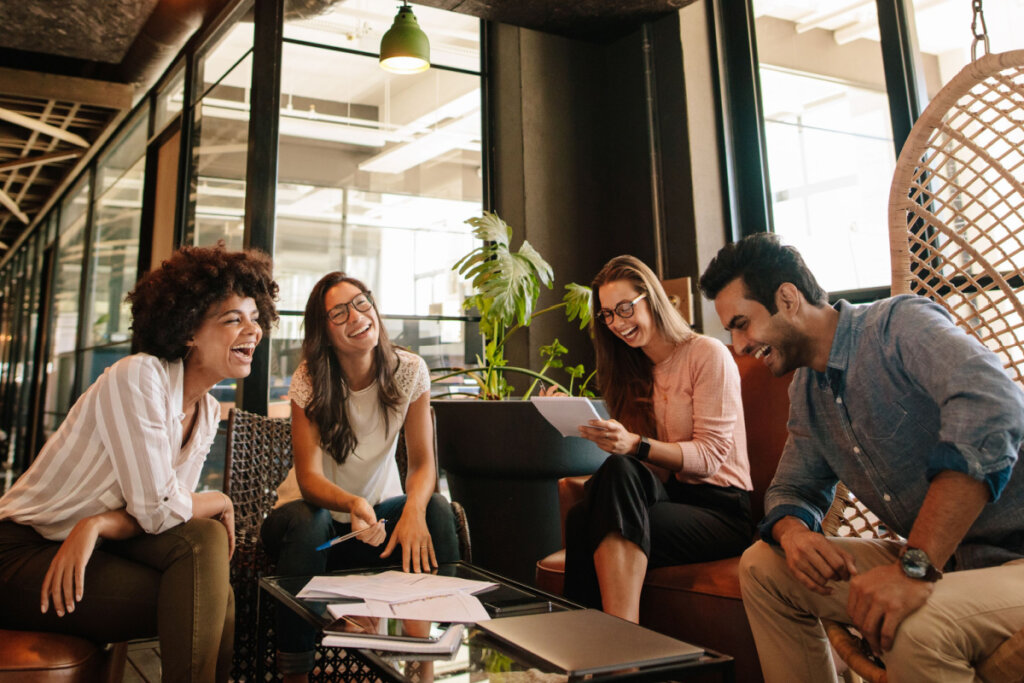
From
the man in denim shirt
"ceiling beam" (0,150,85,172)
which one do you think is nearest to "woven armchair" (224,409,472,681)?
the man in denim shirt

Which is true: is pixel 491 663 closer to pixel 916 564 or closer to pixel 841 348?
pixel 916 564

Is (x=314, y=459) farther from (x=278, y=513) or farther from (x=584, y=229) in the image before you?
(x=584, y=229)

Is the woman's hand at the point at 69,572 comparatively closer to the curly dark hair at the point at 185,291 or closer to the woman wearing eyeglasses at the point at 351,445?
the curly dark hair at the point at 185,291

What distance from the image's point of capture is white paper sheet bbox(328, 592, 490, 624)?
119 centimetres

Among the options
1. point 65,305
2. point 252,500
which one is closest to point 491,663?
point 252,500

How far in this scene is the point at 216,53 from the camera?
Answer: 4.10 m

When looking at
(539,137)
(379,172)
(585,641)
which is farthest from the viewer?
(379,172)

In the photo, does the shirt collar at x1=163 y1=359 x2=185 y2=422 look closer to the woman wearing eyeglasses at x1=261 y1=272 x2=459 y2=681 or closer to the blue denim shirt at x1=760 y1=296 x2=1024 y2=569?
the woman wearing eyeglasses at x1=261 y1=272 x2=459 y2=681

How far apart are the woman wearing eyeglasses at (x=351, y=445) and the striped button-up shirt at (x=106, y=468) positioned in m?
0.44

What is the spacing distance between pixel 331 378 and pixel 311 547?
482 millimetres

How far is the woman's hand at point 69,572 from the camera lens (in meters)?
1.28

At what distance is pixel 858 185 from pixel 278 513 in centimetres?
233

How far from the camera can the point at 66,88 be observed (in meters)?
5.62

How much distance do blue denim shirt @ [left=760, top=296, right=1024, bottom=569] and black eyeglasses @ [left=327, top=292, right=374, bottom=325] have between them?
1.15 m
